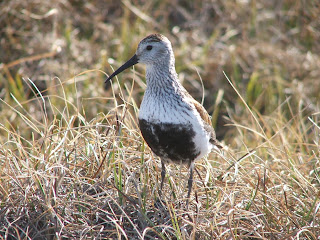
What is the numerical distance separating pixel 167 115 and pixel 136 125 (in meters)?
0.67

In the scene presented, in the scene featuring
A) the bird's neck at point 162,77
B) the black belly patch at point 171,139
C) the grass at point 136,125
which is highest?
the bird's neck at point 162,77

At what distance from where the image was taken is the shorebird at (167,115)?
360cm

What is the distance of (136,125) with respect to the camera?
4203 millimetres

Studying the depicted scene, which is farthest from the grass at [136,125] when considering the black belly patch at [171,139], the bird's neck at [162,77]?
the bird's neck at [162,77]

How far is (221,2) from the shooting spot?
799 cm

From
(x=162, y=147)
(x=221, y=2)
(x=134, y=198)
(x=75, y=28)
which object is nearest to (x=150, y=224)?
(x=134, y=198)

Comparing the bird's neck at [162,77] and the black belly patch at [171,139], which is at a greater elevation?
the bird's neck at [162,77]

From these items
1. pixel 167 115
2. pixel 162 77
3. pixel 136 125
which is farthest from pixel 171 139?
pixel 136 125

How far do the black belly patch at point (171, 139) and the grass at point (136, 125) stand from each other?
19 centimetres

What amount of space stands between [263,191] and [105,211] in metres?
1.20

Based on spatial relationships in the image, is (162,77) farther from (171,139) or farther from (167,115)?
(171,139)

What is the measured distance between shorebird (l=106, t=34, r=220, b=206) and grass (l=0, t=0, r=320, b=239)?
0.69 ft

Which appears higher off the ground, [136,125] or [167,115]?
[167,115]

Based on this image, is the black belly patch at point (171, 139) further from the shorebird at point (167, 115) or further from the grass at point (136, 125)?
the grass at point (136, 125)
